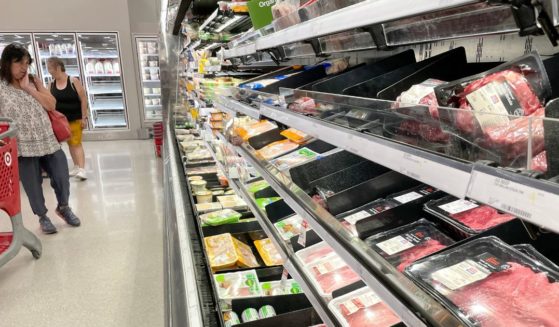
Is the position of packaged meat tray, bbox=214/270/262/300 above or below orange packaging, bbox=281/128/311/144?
below

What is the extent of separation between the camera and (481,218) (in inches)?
35.6

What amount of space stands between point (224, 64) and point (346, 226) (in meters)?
2.44

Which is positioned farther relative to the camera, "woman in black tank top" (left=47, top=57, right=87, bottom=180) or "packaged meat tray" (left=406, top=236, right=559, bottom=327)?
"woman in black tank top" (left=47, top=57, right=87, bottom=180)

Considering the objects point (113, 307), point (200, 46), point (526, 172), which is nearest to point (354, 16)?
point (526, 172)

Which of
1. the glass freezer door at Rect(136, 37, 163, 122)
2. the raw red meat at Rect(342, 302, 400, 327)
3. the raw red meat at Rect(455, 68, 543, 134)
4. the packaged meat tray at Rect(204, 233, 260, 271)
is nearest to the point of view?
the raw red meat at Rect(455, 68, 543, 134)

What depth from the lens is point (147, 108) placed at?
878cm

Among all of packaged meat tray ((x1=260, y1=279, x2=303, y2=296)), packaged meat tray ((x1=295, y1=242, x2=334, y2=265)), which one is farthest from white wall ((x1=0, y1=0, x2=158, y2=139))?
packaged meat tray ((x1=295, y1=242, x2=334, y2=265))

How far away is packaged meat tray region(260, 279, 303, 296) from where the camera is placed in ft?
5.33

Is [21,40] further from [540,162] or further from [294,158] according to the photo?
[540,162]

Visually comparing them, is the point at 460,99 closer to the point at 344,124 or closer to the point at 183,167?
the point at 344,124

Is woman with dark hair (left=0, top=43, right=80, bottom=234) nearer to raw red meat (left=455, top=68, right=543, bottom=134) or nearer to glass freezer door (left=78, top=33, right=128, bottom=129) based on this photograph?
raw red meat (left=455, top=68, right=543, bottom=134)

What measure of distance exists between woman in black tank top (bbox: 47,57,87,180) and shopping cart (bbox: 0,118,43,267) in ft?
8.18

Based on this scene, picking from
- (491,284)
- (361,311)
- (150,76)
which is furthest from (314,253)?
(150,76)

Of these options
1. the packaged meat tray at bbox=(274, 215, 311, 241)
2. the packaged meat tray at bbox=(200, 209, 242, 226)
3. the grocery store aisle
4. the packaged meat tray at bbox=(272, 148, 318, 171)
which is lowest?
the grocery store aisle
